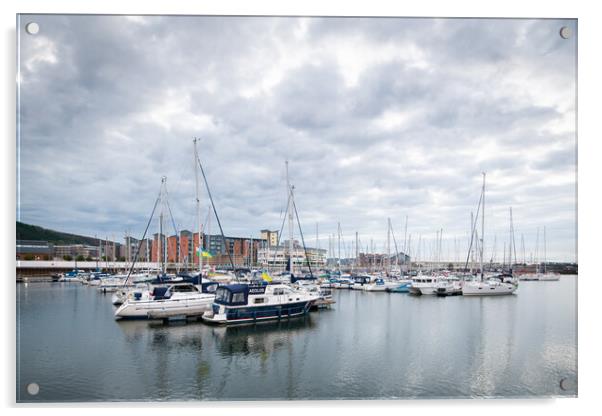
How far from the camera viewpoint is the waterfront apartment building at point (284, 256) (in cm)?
1915

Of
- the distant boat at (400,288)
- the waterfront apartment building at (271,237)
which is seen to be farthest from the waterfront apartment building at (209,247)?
the distant boat at (400,288)

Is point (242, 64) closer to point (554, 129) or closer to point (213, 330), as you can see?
point (554, 129)

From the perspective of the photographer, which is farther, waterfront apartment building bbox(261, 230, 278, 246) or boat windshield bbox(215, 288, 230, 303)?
waterfront apartment building bbox(261, 230, 278, 246)

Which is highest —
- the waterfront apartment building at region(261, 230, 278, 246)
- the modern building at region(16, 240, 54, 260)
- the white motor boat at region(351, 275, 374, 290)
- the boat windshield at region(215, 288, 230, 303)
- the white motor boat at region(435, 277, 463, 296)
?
the modern building at region(16, 240, 54, 260)

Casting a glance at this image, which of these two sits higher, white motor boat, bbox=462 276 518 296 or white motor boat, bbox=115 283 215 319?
white motor boat, bbox=115 283 215 319

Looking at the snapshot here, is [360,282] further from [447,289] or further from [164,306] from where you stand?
[164,306]

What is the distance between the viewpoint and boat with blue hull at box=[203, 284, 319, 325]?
35.9 ft

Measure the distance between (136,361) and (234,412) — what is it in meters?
3.07

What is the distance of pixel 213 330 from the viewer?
1035cm

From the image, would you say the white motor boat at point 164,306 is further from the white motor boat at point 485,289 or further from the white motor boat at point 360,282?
the white motor boat at point 360,282

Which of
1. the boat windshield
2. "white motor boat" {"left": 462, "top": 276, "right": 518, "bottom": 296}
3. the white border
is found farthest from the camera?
"white motor boat" {"left": 462, "top": 276, "right": 518, "bottom": 296}

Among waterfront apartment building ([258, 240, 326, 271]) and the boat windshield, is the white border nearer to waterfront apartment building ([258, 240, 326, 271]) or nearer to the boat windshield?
the boat windshield

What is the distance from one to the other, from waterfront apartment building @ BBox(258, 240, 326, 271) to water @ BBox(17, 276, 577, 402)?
679 cm

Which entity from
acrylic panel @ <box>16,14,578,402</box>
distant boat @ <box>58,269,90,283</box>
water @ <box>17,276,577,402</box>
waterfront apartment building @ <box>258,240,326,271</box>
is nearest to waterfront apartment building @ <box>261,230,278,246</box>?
waterfront apartment building @ <box>258,240,326,271</box>
